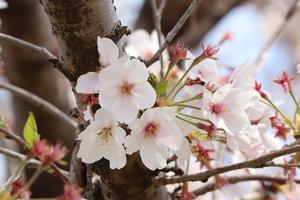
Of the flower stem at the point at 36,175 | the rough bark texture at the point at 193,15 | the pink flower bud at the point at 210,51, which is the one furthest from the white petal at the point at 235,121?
the rough bark texture at the point at 193,15

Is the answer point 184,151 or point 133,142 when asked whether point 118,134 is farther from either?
point 184,151

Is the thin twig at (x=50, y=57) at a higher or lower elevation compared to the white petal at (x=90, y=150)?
higher

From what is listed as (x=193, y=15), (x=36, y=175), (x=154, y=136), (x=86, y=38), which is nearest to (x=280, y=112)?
(x=154, y=136)

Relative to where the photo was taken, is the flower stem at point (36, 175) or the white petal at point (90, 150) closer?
the flower stem at point (36, 175)

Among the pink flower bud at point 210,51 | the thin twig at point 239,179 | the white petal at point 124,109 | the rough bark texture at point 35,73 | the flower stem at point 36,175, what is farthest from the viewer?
the rough bark texture at point 35,73

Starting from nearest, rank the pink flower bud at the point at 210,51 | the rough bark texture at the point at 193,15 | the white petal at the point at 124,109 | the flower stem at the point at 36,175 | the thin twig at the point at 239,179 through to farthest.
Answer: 1. the flower stem at the point at 36,175
2. the white petal at the point at 124,109
3. the pink flower bud at the point at 210,51
4. the thin twig at the point at 239,179
5. the rough bark texture at the point at 193,15

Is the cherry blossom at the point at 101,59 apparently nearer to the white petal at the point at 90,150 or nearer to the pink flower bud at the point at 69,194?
the white petal at the point at 90,150
